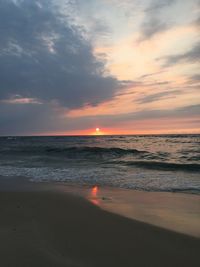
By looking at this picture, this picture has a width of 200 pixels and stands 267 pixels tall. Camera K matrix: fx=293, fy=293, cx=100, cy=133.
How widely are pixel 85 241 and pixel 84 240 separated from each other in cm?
4

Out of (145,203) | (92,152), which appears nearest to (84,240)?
(145,203)

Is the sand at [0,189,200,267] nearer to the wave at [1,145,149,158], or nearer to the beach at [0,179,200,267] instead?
the beach at [0,179,200,267]

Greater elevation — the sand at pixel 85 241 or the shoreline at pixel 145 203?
the sand at pixel 85 241

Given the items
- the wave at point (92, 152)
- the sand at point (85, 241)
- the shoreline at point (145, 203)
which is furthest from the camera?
the wave at point (92, 152)

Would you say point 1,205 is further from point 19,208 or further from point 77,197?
point 77,197

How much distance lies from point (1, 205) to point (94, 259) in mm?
3786

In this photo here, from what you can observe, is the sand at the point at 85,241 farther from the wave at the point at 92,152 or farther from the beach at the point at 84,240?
the wave at the point at 92,152

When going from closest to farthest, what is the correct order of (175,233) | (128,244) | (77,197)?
(128,244) → (175,233) → (77,197)

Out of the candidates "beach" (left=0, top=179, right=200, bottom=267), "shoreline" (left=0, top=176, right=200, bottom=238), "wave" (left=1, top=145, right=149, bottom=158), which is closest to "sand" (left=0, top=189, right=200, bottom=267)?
"beach" (left=0, top=179, right=200, bottom=267)

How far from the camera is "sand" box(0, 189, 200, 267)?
142 inches

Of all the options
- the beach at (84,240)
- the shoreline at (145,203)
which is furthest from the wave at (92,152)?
the beach at (84,240)

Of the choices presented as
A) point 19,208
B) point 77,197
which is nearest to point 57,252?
point 19,208

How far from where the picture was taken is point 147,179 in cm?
1143

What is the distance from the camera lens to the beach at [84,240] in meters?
3.63
